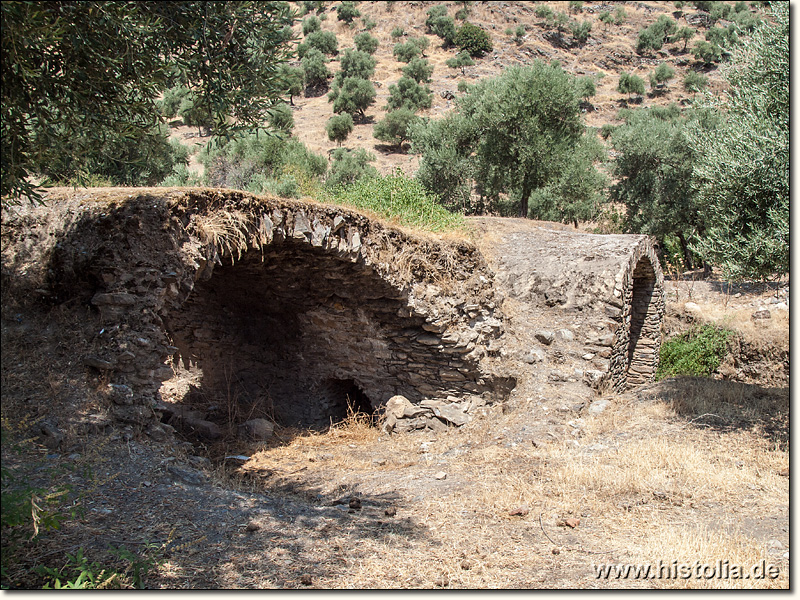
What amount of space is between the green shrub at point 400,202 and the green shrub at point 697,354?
5999 millimetres

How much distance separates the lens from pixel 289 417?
404 inches

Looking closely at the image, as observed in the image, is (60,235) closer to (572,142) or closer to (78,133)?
(78,133)

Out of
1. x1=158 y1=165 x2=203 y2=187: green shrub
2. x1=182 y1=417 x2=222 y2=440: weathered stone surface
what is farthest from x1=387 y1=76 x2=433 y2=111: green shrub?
x1=182 y1=417 x2=222 y2=440: weathered stone surface

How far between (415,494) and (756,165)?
5918 millimetres

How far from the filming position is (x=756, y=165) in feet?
24.0

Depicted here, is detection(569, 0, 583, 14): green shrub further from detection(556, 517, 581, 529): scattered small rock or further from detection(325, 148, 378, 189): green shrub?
detection(556, 517, 581, 529): scattered small rock

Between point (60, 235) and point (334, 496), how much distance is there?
442 centimetres

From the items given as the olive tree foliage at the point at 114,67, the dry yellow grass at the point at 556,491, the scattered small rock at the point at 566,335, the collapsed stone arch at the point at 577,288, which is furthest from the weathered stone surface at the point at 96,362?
the scattered small rock at the point at 566,335

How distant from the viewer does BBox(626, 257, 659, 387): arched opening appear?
13.0m

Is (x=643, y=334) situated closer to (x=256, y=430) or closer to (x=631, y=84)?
(x=256, y=430)

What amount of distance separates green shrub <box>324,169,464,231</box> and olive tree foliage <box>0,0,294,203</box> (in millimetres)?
5443

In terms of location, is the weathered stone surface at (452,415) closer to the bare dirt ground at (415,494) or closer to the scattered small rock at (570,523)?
the bare dirt ground at (415,494)

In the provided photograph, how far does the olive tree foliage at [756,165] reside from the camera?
7195 millimetres

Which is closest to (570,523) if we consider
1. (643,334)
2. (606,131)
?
(643,334)
